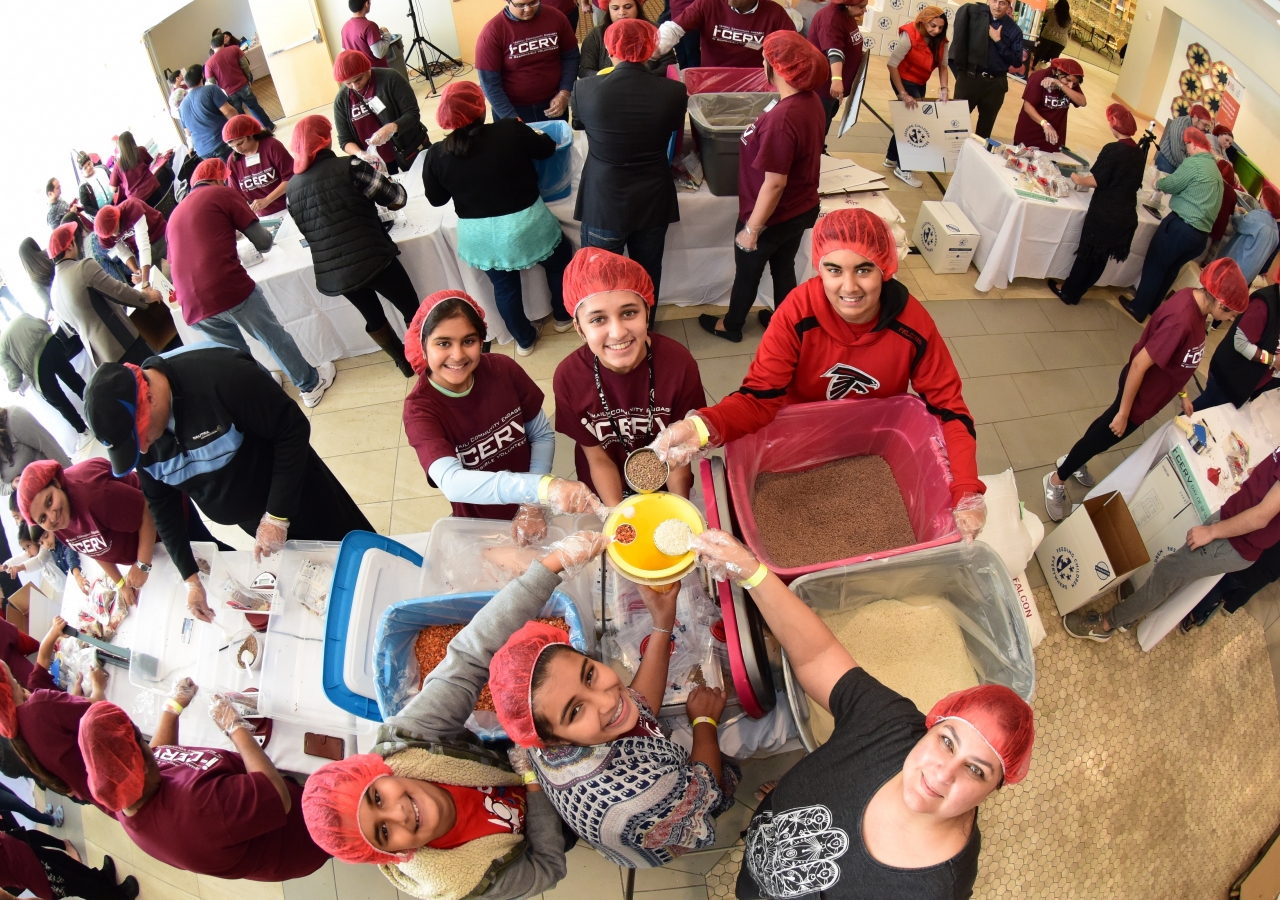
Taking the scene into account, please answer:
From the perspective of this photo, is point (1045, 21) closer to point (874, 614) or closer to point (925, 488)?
point (925, 488)

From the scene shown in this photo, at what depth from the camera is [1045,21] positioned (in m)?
6.92

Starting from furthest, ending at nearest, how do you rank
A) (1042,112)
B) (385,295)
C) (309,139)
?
(1042,112)
(385,295)
(309,139)

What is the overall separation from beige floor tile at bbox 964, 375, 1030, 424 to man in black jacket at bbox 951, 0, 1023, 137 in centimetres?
327

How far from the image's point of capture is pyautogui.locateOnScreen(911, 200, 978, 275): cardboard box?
184 inches

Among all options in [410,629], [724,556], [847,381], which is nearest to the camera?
[724,556]

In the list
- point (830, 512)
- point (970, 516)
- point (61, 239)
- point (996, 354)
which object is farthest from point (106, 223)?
point (996, 354)

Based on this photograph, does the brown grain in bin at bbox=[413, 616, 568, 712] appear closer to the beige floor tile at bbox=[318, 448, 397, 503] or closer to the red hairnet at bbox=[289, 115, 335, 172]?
the beige floor tile at bbox=[318, 448, 397, 503]

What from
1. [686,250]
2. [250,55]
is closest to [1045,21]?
[686,250]

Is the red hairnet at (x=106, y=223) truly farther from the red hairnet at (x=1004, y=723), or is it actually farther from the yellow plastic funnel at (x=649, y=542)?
the red hairnet at (x=1004, y=723)

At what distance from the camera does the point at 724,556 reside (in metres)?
1.55

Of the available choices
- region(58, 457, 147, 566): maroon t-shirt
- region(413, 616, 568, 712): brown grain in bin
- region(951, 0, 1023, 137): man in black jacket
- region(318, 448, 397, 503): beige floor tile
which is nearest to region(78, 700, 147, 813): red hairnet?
region(413, 616, 568, 712): brown grain in bin

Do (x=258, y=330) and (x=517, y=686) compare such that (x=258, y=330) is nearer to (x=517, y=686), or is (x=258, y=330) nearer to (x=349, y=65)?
(x=349, y=65)

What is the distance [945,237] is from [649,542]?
4180 mm

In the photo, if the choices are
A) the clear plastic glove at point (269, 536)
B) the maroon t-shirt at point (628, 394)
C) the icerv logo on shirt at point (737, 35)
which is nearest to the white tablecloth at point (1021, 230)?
the icerv logo on shirt at point (737, 35)
